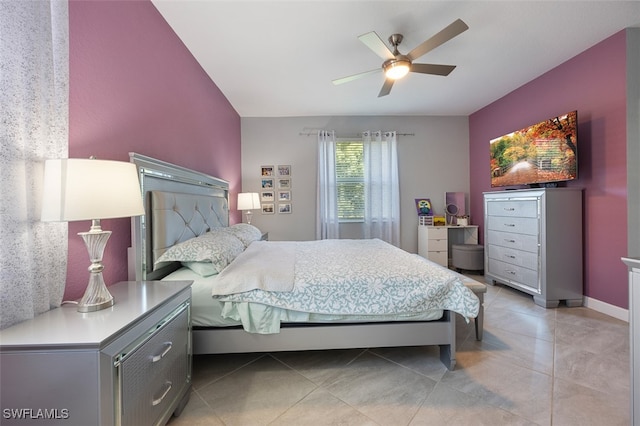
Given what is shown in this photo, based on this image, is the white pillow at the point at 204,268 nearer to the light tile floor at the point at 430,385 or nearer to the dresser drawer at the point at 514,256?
the light tile floor at the point at 430,385

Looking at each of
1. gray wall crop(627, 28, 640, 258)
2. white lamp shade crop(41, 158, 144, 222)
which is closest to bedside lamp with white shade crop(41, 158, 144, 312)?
white lamp shade crop(41, 158, 144, 222)

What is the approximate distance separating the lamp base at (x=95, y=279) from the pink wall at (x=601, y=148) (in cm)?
402

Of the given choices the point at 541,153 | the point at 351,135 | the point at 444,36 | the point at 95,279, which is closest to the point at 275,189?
the point at 351,135

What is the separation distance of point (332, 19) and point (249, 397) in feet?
9.29

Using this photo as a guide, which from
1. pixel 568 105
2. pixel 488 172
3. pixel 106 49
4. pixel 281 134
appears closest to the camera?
pixel 106 49

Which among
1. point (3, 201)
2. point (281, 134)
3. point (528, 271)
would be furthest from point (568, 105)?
point (3, 201)

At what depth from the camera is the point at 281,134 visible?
4.24m

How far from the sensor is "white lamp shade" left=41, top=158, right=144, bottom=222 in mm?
865

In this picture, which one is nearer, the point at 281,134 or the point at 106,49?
the point at 106,49

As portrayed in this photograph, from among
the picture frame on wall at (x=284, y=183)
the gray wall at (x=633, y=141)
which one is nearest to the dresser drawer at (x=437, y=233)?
the gray wall at (x=633, y=141)

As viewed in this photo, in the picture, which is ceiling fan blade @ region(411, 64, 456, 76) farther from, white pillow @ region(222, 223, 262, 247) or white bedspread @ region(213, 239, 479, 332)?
white pillow @ region(222, 223, 262, 247)

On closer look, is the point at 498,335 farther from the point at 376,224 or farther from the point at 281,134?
the point at 281,134

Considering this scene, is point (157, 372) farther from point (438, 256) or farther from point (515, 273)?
point (438, 256)

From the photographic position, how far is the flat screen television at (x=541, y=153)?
101 inches
